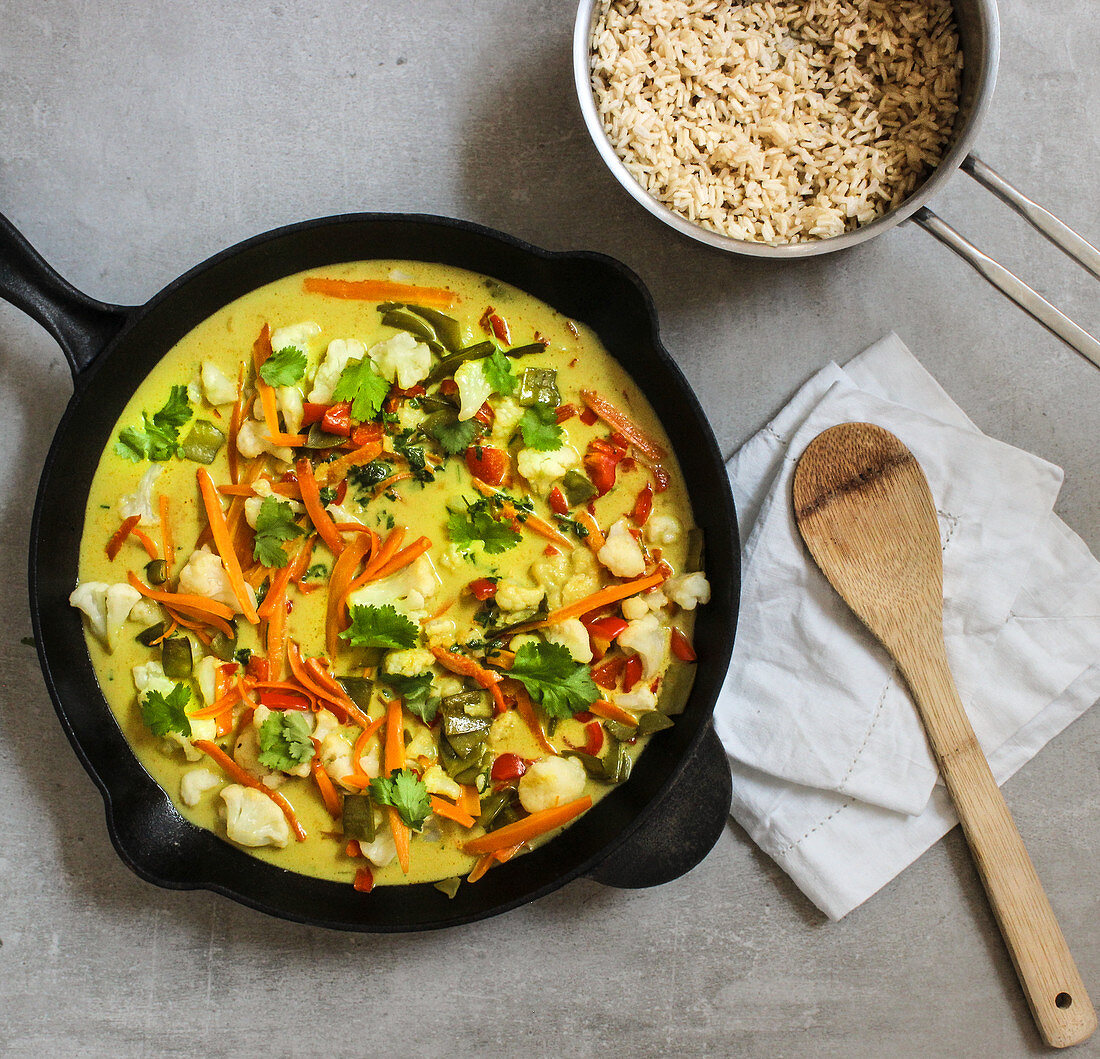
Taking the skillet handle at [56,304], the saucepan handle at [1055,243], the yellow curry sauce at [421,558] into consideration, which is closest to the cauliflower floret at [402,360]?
the yellow curry sauce at [421,558]

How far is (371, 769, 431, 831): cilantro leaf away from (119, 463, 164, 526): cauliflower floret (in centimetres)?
98

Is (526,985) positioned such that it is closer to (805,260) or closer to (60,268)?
(805,260)

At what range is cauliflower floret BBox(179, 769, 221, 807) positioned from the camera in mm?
A: 2371

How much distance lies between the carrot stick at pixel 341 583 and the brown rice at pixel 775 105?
1256mm

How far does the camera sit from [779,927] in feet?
8.35

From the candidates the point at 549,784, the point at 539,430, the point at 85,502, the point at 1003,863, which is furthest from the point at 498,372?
the point at 1003,863

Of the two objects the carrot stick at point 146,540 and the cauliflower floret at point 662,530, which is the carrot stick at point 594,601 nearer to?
the cauliflower floret at point 662,530

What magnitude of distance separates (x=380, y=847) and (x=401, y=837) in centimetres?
9

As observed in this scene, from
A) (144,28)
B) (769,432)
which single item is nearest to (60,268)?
(144,28)

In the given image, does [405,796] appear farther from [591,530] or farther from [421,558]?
[591,530]

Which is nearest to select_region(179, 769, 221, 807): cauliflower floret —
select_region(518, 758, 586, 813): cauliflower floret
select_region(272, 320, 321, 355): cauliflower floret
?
select_region(518, 758, 586, 813): cauliflower floret

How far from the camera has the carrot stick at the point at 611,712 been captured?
235 cm

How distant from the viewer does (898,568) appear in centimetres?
240

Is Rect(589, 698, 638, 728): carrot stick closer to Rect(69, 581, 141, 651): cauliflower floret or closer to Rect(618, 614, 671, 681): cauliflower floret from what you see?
→ Rect(618, 614, 671, 681): cauliflower floret
